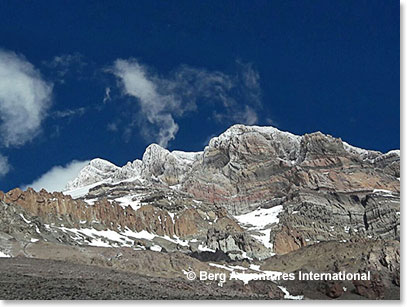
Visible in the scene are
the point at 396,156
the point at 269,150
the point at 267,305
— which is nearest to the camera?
the point at 267,305

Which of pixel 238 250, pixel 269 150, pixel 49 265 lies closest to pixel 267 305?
pixel 49 265

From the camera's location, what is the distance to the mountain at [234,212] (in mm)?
57938

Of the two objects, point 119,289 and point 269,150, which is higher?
point 269,150

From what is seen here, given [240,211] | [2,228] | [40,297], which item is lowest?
[40,297]

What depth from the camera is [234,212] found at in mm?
146625

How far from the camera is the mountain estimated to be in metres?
57.9

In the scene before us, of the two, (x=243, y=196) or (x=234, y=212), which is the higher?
(x=243, y=196)

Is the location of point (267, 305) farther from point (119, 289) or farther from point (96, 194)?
point (96, 194)

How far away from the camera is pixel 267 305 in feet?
81.7

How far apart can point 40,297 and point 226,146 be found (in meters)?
142

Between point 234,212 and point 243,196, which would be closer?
point 234,212

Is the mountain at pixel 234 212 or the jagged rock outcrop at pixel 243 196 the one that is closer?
the mountain at pixel 234 212

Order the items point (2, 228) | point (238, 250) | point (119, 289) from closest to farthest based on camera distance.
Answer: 1. point (119, 289)
2. point (2, 228)
3. point (238, 250)

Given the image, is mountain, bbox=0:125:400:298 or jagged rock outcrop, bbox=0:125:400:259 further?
jagged rock outcrop, bbox=0:125:400:259
